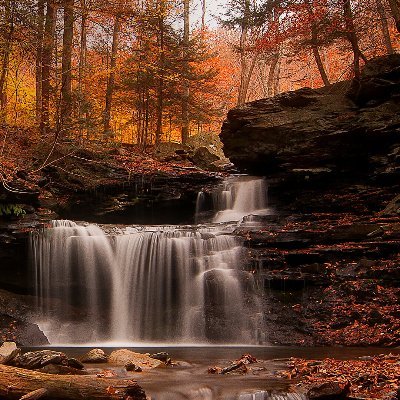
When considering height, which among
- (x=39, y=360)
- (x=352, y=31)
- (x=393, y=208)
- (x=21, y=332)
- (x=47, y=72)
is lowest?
(x=21, y=332)

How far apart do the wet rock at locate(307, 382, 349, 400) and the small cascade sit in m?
10.9

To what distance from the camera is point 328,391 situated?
5375mm

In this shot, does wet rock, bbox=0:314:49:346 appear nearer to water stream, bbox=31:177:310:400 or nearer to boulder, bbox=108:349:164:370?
water stream, bbox=31:177:310:400

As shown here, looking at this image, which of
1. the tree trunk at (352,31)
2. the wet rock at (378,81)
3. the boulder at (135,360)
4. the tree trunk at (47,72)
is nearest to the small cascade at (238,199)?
the wet rock at (378,81)

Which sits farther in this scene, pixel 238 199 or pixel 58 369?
pixel 238 199

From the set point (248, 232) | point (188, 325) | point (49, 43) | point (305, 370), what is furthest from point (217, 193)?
point (305, 370)

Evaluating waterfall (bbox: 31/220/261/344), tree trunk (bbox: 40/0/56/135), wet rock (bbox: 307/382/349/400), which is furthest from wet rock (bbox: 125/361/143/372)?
tree trunk (bbox: 40/0/56/135)

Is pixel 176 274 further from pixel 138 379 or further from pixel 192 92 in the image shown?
pixel 192 92

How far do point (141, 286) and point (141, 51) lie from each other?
12668 mm

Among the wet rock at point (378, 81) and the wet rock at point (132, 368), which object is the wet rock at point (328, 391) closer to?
the wet rock at point (132, 368)

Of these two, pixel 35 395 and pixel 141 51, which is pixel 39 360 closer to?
pixel 35 395

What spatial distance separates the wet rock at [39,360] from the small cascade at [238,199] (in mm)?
9961

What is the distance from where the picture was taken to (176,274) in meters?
12.2

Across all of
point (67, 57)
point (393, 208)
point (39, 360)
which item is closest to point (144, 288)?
point (39, 360)
